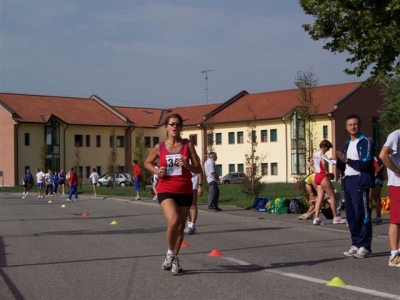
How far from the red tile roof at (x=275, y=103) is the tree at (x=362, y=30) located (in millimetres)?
53324

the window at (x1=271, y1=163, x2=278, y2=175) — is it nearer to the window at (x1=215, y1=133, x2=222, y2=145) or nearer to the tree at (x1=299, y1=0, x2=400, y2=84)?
the window at (x1=215, y1=133, x2=222, y2=145)

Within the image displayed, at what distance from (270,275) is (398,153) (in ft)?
7.78

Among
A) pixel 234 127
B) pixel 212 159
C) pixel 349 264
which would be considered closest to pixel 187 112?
pixel 234 127

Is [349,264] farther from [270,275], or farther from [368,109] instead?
[368,109]

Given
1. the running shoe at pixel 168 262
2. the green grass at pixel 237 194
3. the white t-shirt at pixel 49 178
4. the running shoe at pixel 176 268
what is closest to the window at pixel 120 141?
the green grass at pixel 237 194

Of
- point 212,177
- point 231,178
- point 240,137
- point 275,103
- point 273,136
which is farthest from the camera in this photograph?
point 275,103

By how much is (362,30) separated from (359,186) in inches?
343

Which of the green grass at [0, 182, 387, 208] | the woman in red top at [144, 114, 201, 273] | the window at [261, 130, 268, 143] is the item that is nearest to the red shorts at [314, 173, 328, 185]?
the green grass at [0, 182, 387, 208]

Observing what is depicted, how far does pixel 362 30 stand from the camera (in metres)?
18.5

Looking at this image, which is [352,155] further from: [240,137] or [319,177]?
[240,137]

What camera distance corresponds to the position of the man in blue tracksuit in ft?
35.2

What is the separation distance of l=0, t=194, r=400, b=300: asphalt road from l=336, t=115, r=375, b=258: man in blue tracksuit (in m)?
0.35

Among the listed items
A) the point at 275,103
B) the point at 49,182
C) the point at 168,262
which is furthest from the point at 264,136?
the point at 168,262

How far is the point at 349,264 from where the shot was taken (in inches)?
397
